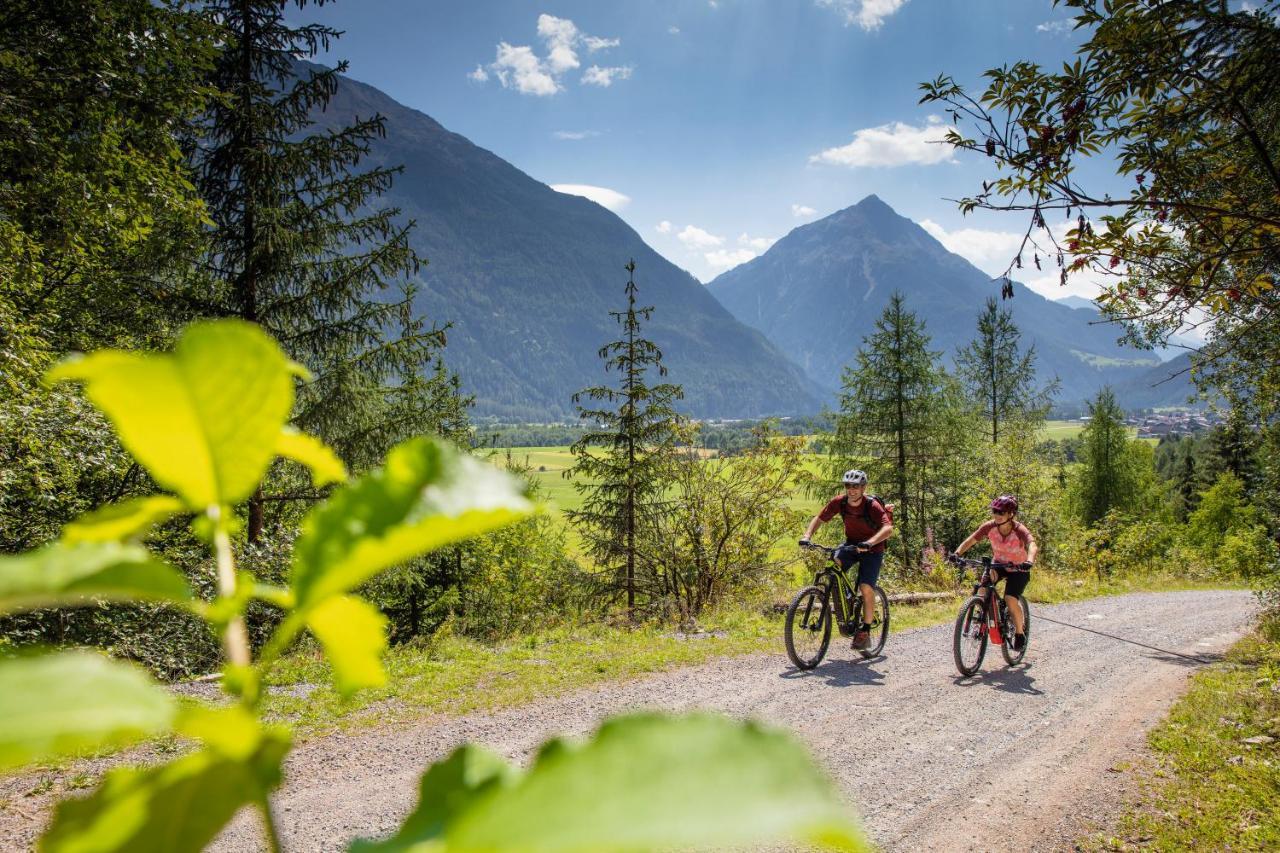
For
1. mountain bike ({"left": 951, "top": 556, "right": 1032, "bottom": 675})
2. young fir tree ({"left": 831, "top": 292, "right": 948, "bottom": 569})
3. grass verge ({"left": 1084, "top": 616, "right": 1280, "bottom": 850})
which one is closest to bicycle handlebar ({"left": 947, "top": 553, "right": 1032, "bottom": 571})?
mountain bike ({"left": 951, "top": 556, "right": 1032, "bottom": 675})

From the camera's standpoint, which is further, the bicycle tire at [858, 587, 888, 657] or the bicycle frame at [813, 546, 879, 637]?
the bicycle tire at [858, 587, 888, 657]

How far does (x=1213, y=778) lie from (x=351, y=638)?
830 centimetres

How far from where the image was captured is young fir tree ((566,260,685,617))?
68.1 feet

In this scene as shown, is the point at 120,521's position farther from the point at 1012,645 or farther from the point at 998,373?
the point at 998,373

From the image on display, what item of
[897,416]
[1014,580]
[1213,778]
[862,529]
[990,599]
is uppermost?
[897,416]

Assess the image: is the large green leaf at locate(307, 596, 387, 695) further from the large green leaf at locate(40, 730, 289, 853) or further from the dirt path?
the dirt path

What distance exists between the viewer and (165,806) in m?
0.30

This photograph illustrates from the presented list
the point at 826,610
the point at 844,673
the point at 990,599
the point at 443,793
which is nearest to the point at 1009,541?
the point at 990,599

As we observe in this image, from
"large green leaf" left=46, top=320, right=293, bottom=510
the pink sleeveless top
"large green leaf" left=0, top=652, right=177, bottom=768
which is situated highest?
"large green leaf" left=46, top=320, right=293, bottom=510

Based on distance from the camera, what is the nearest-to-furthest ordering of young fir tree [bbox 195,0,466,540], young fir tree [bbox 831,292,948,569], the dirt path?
the dirt path → young fir tree [bbox 195,0,466,540] → young fir tree [bbox 831,292,948,569]

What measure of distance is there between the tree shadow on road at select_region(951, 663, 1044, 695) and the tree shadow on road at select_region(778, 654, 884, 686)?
1.01m

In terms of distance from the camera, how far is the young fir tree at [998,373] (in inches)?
1624

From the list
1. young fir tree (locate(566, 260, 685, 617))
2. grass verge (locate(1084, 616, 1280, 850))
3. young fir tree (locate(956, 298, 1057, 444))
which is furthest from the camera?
young fir tree (locate(956, 298, 1057, 444))

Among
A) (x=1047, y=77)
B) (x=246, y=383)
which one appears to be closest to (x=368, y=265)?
(x=1047, y=77)
